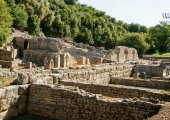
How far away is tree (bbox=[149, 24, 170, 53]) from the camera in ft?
253

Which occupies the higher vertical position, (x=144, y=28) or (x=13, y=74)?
(x=144, y=28)

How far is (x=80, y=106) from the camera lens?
12.1 meters

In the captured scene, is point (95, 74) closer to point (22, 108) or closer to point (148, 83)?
point (148, 83)

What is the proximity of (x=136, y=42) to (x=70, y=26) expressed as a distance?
1786 cm

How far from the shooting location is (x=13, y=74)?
1755 centimetres

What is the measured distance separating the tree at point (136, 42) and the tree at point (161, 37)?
4.07 m

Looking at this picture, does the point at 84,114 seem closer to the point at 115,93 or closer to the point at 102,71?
the point at 115,93

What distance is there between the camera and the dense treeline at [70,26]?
6465 cm

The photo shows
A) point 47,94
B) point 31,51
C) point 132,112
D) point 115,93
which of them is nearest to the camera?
point 132,112

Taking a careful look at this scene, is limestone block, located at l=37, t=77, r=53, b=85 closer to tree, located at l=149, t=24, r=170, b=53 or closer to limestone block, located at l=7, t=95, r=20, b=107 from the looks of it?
limestone block, located at l=7, t=95, r=20, b=107

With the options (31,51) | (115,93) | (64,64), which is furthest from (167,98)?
(31,51)

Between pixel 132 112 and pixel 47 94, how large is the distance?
377 cm

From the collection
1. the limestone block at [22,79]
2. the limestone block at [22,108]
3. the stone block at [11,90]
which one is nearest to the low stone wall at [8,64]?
the limestone block at [22,79]

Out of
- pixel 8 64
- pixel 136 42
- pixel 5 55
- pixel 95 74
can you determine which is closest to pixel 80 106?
pixel 95 74
